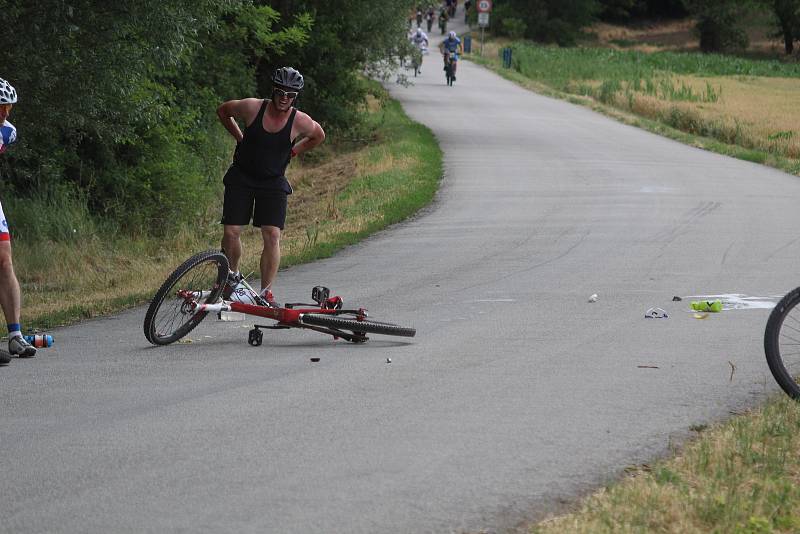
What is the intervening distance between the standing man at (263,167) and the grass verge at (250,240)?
7.58 ft

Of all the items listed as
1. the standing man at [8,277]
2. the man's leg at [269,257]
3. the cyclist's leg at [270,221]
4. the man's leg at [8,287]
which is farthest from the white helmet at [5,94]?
the man's leg at [269,257]

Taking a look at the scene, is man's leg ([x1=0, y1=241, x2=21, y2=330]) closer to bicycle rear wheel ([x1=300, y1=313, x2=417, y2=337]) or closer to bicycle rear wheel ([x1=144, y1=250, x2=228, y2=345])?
bicycle rear wheel ([x1=144, y1=250, x2=228, y2=345])

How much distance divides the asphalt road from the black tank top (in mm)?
1178

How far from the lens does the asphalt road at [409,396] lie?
5.78 metres

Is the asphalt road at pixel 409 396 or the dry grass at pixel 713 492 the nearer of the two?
the dry grass at pixel 713 492

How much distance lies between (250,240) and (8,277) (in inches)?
453

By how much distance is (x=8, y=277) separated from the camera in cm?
919

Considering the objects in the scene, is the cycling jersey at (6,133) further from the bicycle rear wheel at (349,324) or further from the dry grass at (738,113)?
the dry grass at (738,113)

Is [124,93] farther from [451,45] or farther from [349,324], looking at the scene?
[451,45]

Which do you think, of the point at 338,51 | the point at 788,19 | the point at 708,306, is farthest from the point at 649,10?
the point at 708,306

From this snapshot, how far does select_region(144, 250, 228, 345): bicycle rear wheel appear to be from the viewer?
9.48 metres

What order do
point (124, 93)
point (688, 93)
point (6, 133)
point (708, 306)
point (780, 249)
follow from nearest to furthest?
point (6, 133) < point (708, 306) < point (780, 249) < point (124, 93) < point (688, 93)

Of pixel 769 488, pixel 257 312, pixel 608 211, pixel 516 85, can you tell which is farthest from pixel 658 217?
pixel 516 85

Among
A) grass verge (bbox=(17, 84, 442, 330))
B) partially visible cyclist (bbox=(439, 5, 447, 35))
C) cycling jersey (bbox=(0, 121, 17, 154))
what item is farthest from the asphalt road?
partially visible cyclist (bbox=(439, 5, 447, 35))
